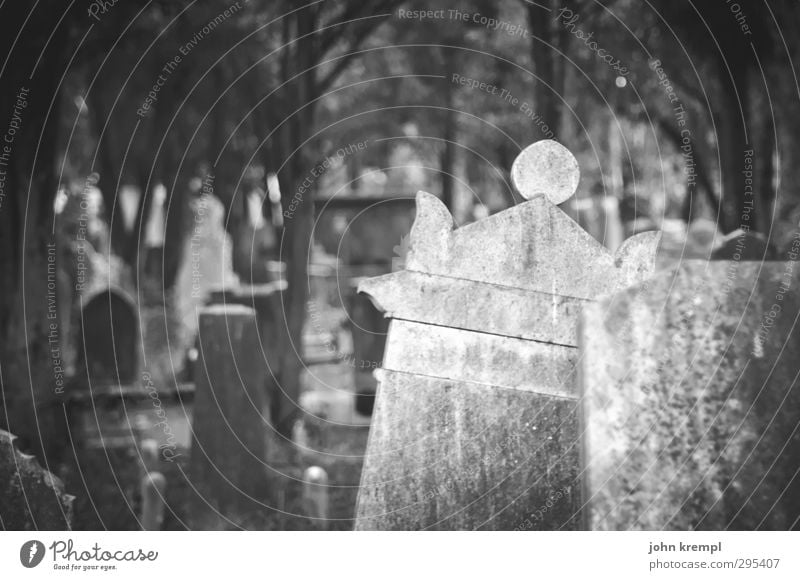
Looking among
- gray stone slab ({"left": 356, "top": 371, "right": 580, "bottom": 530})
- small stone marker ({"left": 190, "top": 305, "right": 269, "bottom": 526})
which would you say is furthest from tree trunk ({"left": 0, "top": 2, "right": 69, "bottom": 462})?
gray stone slab ({"left": 356, "top": 371, "right": 580, "bottom": 530})

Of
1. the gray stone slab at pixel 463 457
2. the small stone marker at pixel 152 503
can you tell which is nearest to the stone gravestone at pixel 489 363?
the gray stone slab at pixel 463 457

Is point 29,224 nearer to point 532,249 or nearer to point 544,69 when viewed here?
point 532,249

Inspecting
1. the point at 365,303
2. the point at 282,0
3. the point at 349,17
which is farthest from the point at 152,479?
the point at 282,0

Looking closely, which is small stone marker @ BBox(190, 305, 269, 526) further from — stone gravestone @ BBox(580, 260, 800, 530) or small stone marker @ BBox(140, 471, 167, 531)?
stone gravestone @ BBox(580, 260, 800, 530)

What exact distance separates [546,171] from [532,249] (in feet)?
1.21

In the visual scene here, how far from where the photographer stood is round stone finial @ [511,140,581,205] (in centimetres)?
385

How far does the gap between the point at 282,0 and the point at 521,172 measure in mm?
8016

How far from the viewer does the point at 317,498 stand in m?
6.14

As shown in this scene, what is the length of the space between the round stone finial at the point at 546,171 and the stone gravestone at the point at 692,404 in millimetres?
951

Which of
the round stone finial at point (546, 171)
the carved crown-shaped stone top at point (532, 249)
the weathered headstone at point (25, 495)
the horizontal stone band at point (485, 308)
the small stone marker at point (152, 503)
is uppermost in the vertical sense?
the round stone finial at point (546, 171)

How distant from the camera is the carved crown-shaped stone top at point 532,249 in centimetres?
387

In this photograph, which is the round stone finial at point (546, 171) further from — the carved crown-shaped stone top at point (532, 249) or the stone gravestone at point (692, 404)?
the stone gravestone at point (692, 404)

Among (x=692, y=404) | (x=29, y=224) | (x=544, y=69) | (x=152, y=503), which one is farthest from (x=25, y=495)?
(x=544, y=69)

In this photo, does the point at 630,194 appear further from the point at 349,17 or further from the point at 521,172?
the point at 521,172
